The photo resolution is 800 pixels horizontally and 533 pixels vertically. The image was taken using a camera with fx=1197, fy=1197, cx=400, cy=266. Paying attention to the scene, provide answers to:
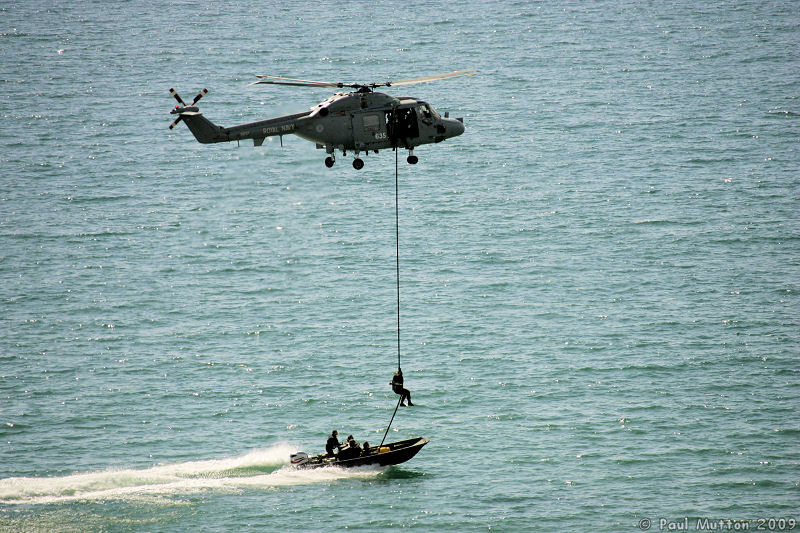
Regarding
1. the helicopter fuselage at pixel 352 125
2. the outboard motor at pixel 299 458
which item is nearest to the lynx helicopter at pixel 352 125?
the helicopter fuselage at pixel 352 125

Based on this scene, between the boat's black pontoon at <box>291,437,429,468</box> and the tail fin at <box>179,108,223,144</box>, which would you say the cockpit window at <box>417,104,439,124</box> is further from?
the boat's black pontoon at <box>291,437,429,468</box>

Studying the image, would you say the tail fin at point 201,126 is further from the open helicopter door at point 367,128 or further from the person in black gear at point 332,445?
the person in black gear at point 332,445

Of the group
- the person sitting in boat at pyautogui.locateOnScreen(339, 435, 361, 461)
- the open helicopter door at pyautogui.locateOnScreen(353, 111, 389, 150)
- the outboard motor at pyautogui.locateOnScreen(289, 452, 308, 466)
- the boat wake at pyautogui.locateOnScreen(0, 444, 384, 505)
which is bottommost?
the boat wake at pyautogui.locateOnScreen(0, 444, 384, 505)

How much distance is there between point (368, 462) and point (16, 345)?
3821 cm

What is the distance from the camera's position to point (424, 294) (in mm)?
110062

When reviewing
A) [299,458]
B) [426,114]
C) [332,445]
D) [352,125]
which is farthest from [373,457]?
[352,125]

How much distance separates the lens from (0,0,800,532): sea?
3162 inches

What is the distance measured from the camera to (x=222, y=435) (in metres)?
86.9

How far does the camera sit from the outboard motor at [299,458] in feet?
260

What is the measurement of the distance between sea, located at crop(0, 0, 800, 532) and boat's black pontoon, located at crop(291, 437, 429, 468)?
4.53ft

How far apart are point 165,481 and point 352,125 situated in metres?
33.6

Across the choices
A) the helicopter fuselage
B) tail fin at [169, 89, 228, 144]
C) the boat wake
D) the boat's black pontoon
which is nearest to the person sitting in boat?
the boat's black pontoon

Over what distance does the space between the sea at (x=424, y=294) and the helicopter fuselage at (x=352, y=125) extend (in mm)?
22095

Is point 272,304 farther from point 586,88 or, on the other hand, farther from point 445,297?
point 586,88
